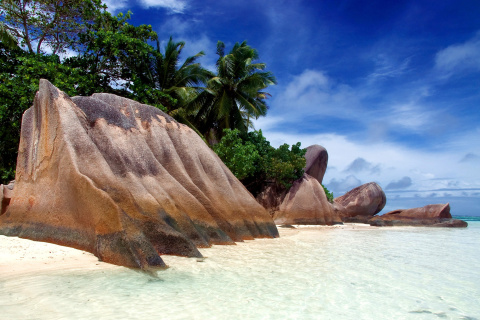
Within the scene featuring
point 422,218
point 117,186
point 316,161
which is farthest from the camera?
point 316,161

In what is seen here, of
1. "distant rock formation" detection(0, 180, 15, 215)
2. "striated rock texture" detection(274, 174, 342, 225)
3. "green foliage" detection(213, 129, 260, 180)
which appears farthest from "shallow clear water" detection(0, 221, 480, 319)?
"striated rock texture" detection(274, 174, 342, 225)

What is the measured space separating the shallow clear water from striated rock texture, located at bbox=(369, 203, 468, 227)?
54.2ft

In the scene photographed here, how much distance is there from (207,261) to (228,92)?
56.8ft

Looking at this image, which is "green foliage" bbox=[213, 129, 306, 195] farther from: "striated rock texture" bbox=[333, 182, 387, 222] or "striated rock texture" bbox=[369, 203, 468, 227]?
"striated rock texture" bbox=[333, 182, 387, 222]

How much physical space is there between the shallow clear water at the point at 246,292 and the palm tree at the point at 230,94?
15.9 meters

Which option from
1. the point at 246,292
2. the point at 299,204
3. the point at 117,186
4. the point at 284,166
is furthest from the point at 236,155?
the point at 246,292

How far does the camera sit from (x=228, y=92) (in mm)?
22047

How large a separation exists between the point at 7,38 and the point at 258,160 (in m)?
12.5

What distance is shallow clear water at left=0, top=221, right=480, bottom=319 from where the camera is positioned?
3381 millimetres

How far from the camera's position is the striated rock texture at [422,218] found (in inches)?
860

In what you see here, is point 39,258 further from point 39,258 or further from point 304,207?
point 304,207

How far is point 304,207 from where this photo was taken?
1862 centimetres

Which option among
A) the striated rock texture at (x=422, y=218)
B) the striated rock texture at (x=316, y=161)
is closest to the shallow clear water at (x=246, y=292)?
→ the striated rock texture at (x=422, y=218)

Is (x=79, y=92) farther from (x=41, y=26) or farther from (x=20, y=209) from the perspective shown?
(x=20, y=209)
